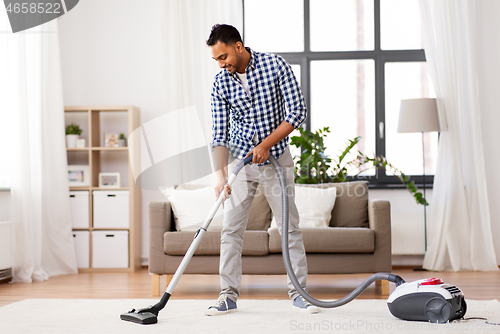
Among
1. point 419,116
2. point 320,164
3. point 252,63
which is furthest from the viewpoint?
point 320,164

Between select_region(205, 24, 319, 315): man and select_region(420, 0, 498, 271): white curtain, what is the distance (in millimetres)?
2147

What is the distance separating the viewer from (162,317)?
2336 mm

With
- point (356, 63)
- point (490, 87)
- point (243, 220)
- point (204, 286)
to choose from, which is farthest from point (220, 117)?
point (490, 87)

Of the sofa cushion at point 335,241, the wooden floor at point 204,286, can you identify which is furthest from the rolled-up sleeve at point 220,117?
the wooden floor at point 204,286

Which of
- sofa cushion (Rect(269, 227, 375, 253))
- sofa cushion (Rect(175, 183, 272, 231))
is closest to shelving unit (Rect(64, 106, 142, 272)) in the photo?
sofa cushion (Rect(175, 183, 272, 231))

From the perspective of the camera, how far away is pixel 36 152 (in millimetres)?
3896

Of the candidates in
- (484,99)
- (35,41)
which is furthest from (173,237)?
(484,99)

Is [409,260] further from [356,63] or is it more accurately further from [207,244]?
[207,244]

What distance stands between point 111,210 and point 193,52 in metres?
1.52

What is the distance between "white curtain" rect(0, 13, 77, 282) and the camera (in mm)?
3748

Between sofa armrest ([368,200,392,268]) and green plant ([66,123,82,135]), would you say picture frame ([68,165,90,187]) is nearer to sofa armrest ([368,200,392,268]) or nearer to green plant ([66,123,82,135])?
green plant ([66,123,82,135])

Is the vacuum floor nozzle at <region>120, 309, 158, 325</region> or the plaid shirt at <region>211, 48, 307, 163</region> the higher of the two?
the plaid shirt at <region>211, 48, 307, 163</region>

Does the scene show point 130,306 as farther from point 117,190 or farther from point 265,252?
point 117,190

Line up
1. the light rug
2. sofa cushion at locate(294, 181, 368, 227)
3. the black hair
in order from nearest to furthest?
the light rug
the black hair
sofa cushion at locate(294, 181, 368, 227)
